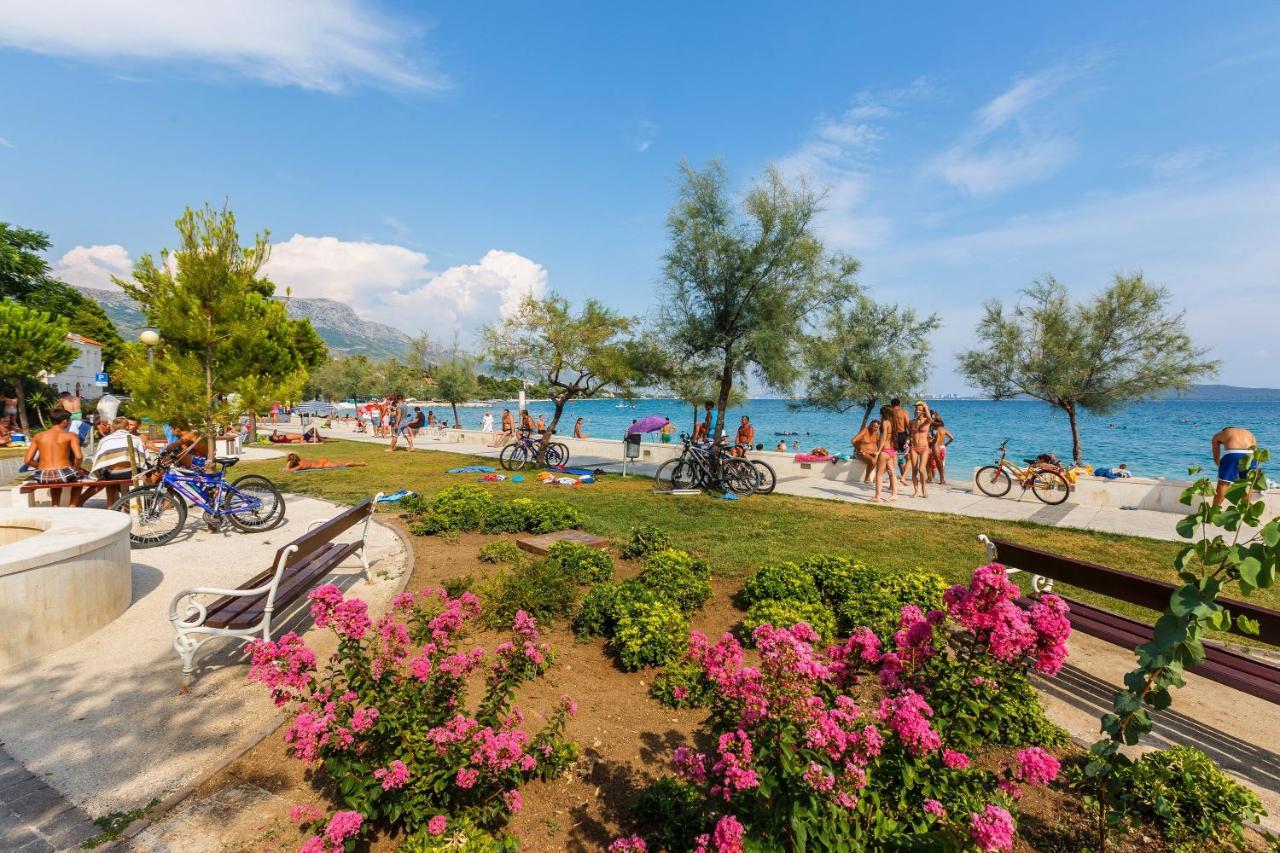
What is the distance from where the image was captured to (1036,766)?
2270mm

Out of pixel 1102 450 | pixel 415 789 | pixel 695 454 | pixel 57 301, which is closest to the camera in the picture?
pixel 415 789

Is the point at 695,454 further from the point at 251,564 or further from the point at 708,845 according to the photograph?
the point at 708,845

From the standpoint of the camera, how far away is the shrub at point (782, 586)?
5.50 m

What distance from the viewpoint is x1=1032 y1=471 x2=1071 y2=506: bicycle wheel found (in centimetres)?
1230

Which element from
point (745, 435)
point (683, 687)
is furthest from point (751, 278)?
point (683, 687)

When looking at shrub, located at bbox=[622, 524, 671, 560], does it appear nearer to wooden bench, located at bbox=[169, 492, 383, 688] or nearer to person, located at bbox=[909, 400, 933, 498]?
wooden bench, located at bbox=[169, 492, 383, 688]

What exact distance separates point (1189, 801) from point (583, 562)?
515 cm

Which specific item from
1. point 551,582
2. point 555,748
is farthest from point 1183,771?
point 551,582

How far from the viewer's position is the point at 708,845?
2201 millimetres

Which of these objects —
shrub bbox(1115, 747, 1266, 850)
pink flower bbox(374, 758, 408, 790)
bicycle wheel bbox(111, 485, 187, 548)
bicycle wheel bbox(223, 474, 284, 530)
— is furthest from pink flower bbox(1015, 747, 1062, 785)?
bicycle wheel bbox(111, 485, 187, 548)

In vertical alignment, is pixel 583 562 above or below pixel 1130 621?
below

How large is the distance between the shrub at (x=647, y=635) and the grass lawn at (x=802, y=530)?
2.17 m

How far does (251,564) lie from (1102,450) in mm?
61840

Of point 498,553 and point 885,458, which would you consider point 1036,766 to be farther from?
point 885,458
